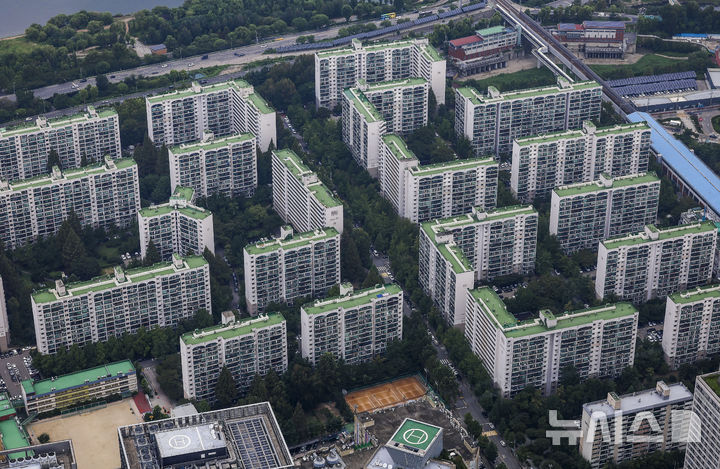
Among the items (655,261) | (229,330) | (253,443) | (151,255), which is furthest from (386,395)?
(655,261)

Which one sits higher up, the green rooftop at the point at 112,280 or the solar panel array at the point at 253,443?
the solar panel array at the point at 253,443

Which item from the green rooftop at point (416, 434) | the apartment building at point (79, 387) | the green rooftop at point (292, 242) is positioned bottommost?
the apartment building at point (79, 387)

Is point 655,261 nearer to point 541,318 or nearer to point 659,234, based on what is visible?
point 659,234

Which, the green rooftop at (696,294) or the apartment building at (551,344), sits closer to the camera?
the apartment building at (551,344)

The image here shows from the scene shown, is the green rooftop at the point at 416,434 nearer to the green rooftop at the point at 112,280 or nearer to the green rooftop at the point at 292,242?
the green rooftop at the point at 292,242

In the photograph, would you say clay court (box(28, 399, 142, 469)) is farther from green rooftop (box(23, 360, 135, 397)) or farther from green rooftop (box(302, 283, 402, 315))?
green rooftop (box(302, 283, 402, 315))

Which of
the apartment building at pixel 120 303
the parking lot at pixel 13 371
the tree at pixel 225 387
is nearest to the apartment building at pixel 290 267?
the apartment building at pixel 120 303
